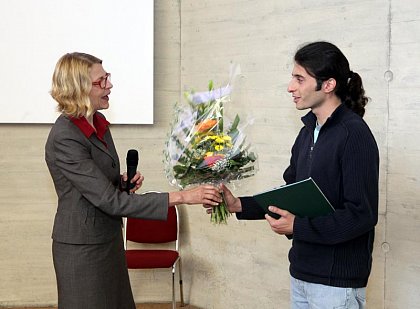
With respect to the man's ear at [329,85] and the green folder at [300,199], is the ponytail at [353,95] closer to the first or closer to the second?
the man's ear at [329,85]

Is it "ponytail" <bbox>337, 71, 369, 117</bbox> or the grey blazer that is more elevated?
"ponytail" <bbox>337, 71, 369, 117</bbox>

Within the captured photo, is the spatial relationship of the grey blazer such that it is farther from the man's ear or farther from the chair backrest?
the chair backrest

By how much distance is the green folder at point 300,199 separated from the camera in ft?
7.12

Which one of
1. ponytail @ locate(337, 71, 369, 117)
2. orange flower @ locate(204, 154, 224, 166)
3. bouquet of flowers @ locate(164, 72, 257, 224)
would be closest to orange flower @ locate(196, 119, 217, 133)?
bouquet of flowers @ locate(164, 72, 257, 224)

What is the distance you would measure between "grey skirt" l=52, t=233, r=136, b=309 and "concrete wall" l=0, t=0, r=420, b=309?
0.92 metres

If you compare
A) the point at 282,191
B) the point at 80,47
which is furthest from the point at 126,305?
the point at 80,47

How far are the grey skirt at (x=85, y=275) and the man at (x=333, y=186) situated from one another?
2.88ft

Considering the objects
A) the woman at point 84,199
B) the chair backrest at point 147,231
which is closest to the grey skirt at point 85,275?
the woman at point 84,199

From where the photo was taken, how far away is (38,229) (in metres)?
4.95

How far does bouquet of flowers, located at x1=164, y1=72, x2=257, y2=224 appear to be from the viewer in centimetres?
251

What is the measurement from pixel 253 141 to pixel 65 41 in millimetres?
2388

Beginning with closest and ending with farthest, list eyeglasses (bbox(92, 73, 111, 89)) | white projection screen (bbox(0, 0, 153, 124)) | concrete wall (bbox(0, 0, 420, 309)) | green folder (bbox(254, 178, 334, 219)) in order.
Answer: green folder (bbox(254, 178, 334, 219)) → eyeglasses (bbox(92, 73, 111, 89)) → concrete wall (bbox(0, 0, 420, 309)) → white projection screen (bbox(0, 0, 153, 124))

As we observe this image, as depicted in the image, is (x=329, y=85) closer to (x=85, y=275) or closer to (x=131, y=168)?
(x=131, y=168)

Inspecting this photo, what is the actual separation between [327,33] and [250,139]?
1457 mm
